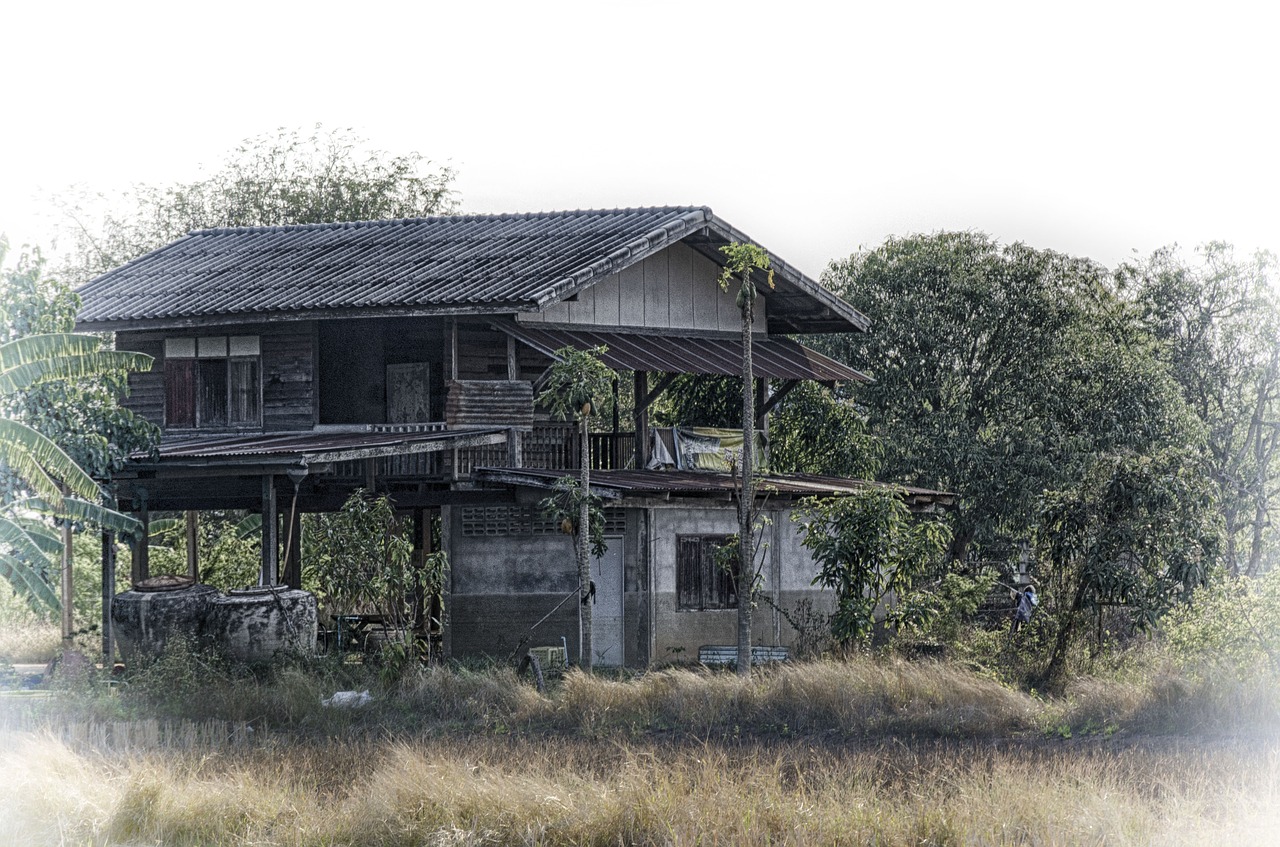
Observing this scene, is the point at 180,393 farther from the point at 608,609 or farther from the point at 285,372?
the point at 608,609

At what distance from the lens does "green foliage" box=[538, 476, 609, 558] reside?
71.4 feet

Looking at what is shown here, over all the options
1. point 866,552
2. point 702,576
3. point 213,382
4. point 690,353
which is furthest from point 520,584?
point 213,382

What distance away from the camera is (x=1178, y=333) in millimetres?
36750

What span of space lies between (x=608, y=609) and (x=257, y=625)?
16.6 feet

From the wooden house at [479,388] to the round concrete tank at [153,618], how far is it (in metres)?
1.72

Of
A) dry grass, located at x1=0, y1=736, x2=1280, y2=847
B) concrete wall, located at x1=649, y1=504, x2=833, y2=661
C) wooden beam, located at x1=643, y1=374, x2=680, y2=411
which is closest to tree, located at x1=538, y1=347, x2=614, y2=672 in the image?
concrete wall, located at x1=649, y1=504, x2=833, y2=661

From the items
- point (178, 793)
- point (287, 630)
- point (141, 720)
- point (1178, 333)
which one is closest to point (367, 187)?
point (1178, 333)

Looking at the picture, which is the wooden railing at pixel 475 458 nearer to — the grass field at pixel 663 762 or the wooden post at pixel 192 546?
the grass field at pixel 663 762

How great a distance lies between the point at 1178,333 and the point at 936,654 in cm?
1750

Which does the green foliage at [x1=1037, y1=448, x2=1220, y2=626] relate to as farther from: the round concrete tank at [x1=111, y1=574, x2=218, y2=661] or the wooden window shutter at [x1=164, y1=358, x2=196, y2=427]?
the wooden window shutter at [x1=164, y1=358, x2=196, y2=427]

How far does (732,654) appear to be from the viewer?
76.1ft

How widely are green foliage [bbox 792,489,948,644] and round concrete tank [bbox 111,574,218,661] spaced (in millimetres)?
8024

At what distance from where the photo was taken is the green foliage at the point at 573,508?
21766mm

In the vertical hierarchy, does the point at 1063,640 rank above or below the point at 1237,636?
below
